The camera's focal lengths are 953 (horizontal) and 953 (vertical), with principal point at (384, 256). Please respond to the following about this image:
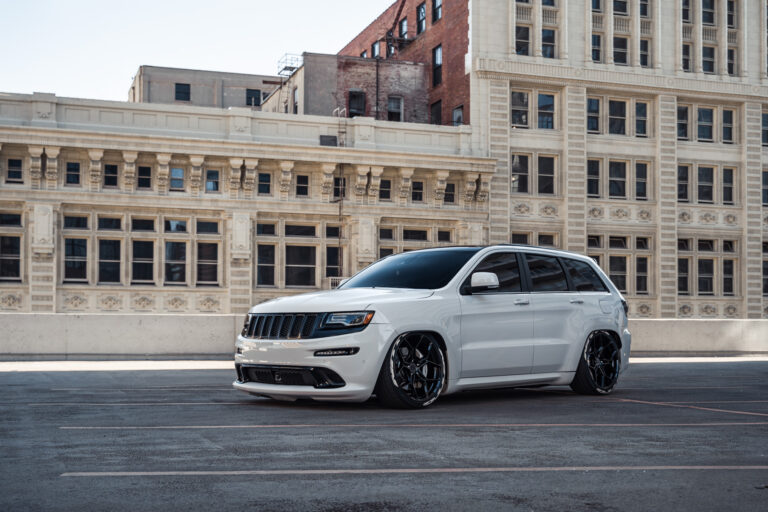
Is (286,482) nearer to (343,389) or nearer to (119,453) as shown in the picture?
(119,453)

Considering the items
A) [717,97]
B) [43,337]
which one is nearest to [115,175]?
[43,337]

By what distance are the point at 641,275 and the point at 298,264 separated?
49.5 ft

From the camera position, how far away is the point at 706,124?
42875 mm

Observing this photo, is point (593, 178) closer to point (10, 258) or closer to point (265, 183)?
point (265, 183)

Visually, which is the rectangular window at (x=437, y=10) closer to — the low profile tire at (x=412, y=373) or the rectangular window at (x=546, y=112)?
the rectangular window at (x=546, y=112)

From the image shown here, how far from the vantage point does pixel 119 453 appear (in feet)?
21.1

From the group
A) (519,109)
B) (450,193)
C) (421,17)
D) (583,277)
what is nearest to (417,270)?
(583,277)

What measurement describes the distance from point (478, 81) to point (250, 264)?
1200cm

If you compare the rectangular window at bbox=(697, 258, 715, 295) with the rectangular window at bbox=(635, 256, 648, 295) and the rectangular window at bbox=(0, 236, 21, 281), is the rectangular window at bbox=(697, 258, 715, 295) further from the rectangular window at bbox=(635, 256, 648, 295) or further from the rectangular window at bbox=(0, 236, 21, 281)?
the rectangular window at bbox=(0, 236, 21, 281)

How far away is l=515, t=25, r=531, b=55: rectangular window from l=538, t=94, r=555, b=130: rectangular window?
1.99 meters

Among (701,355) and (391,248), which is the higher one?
(391,248)

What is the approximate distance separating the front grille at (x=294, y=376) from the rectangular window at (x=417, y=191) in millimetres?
28633

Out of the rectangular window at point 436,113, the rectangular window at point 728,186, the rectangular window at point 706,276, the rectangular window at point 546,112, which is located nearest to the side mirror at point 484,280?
the rectangular window at point 546,112

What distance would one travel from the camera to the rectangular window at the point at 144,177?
3466cm
